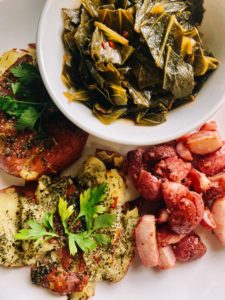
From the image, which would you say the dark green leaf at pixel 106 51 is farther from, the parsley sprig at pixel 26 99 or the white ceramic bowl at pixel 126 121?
the parsley sprig at pixel 26 99

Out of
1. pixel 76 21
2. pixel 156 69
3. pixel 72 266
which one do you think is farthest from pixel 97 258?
pixel 76 21

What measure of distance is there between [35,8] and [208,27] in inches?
53.4

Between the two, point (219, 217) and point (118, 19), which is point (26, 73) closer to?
point (118, 19)

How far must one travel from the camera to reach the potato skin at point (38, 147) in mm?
3709

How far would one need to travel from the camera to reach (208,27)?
3.57 metres

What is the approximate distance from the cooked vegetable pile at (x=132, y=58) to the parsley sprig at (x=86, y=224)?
2.09 feet

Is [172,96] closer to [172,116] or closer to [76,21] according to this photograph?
[172,116]

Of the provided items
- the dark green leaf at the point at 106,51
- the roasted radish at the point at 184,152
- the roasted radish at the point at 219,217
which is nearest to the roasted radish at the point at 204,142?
the roasted radish at the point at 184,152

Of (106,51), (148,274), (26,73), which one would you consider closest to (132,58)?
(106,51)

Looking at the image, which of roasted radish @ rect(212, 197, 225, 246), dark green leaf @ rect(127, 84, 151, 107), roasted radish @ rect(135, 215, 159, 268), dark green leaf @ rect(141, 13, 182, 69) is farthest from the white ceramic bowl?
roasted radish @ rect(212, 197, 225, 246)

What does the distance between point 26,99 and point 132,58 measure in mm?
853

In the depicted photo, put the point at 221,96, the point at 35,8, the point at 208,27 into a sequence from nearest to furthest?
the point at 221,96
the point at 208,27
the point at 35,8

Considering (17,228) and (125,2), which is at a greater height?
(125,2)

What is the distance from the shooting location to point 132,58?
11.4 ft
